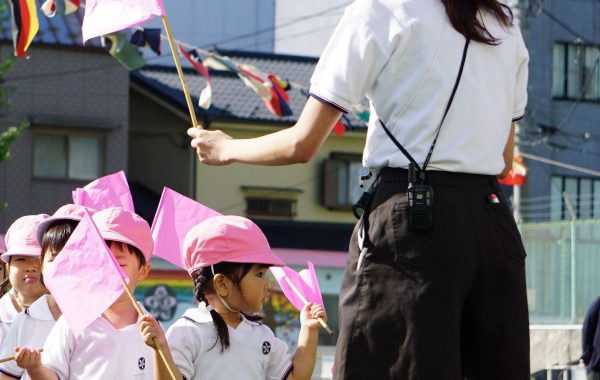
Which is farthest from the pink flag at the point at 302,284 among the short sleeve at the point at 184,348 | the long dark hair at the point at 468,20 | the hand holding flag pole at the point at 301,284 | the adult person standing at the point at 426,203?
the long dark hair at the point at 468,20

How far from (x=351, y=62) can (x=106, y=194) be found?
2.04m

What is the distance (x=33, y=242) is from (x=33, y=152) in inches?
619

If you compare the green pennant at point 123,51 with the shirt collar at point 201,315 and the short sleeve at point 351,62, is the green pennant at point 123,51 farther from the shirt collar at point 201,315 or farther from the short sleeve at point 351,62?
the short sleeve at point 351,62

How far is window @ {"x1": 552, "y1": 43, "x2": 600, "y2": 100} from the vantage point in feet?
75.1

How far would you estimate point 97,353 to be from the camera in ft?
10.7

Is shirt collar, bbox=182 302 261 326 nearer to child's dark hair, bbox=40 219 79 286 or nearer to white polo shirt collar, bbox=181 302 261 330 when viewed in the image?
white polo shirt collar, bbox=181 302 261 330

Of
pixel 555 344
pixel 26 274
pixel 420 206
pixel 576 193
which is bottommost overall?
pixel 555 344

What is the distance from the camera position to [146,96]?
73.3ft

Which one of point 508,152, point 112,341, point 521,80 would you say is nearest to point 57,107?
point 112,341

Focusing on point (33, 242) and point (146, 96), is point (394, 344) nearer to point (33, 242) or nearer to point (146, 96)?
point (33, 242)

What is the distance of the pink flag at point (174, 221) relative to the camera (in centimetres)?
371

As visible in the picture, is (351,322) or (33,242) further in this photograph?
(33,242)

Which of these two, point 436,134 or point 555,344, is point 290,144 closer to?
point 436,134

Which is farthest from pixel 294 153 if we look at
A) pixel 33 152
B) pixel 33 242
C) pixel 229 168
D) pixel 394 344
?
pixel 229 168
